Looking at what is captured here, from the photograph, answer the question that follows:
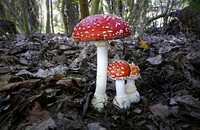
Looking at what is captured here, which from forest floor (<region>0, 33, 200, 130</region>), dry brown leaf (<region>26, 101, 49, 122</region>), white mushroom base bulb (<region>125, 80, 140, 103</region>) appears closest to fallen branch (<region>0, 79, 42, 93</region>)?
forest floor (<region>0, 33, 200, 130</region>)

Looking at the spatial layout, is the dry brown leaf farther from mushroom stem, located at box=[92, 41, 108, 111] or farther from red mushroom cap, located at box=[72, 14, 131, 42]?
red mushroom cap, located at box=[72, 14, 131, 42]

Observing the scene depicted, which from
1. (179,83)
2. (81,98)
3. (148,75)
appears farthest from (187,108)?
(81,98)

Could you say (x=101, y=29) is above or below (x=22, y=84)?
above

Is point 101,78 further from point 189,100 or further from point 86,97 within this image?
point 189,100

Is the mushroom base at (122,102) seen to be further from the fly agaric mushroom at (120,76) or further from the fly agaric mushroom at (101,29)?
the fly agaric mushroom at (101,29)

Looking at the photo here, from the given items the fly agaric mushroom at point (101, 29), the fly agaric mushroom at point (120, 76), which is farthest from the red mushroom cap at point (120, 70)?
the fly agaric mushroom at point (101, 29)

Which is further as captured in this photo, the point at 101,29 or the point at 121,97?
the point at 121,97

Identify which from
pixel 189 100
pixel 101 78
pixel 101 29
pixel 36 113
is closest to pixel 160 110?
pixel 189 100
